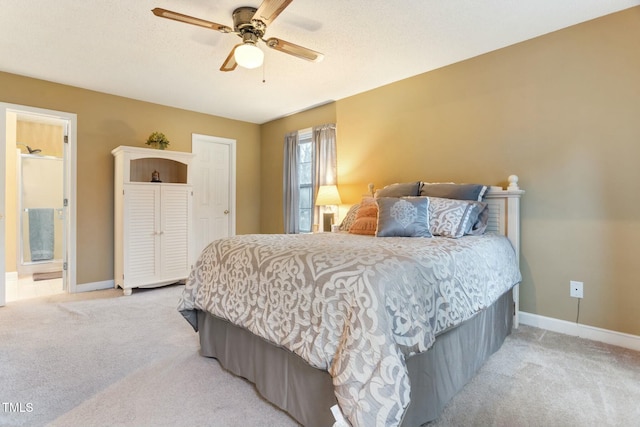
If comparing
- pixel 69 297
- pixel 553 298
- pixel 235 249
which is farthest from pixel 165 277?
pixel 553 298

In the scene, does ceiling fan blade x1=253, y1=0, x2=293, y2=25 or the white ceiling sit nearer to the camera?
ceiling fan blade x1=253, y1=0, x2=293, y2=25

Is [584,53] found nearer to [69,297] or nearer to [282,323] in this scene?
[282,323]

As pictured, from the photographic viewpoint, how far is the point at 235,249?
6.23ft

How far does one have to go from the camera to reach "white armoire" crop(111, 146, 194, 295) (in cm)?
370

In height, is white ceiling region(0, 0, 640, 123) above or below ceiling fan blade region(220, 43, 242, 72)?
above

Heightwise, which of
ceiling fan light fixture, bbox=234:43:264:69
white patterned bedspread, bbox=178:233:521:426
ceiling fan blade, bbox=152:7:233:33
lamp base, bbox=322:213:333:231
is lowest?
white patterned bedspread, bbox=178:233:521:426

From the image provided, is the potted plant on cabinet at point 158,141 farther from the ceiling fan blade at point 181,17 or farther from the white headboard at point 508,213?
the white headboard at point 508,213

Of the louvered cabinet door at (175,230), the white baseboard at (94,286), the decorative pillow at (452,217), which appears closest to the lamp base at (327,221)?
the decorative pillow at (452,217)

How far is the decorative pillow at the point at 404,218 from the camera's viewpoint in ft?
7.73

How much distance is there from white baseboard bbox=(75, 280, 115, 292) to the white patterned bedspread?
109 inches

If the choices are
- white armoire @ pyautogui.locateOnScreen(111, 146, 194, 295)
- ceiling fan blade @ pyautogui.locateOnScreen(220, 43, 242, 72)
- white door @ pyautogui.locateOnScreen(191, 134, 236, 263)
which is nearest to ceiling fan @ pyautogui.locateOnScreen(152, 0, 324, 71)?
ceiling fan blade @ pyautogui.locateOnScreen(220, 43, 242, 72)

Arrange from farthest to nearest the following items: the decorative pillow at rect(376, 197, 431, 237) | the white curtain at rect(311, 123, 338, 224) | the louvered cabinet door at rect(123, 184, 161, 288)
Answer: the white curtain at rect(311, 123, 338, 224), the louvered cabinet door at rect(123, 184, 161, 288), the decorative pillow at rect(376, 197, 431, 237)

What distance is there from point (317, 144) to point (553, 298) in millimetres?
3174

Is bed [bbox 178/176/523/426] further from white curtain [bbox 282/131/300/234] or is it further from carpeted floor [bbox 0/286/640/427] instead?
white curtain [bbox 282/131/300/234]
